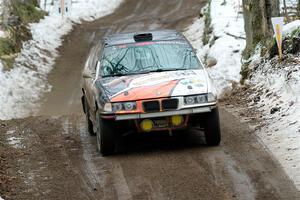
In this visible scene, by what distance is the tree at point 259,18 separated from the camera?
13837mm

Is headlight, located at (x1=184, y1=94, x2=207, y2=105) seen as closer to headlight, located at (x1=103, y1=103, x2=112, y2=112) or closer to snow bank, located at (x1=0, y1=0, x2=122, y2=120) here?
headlight, located at (x1=103, y1=103, x2=112, y2=112)

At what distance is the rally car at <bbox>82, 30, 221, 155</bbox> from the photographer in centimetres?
816

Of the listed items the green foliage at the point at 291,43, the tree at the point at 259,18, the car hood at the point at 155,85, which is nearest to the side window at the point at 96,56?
the car hood at the point at 155,85

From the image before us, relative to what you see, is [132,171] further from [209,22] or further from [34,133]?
[209,22]

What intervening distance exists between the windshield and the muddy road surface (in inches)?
45.3

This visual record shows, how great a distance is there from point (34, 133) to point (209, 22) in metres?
11.9

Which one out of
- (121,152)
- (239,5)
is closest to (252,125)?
(121,152)

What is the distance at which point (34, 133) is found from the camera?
10.8 meters

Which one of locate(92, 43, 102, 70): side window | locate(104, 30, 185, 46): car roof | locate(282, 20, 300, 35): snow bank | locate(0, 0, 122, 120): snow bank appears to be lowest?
locate(0, 0, 122, 120): snow bank

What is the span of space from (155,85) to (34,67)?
14.4 meters

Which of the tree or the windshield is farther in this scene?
the tree

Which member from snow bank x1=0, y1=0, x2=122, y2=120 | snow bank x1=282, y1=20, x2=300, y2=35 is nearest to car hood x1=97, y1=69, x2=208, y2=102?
snow bank x1=282, y1=20, x2=300, y2=35

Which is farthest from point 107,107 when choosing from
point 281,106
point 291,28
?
point 291,28

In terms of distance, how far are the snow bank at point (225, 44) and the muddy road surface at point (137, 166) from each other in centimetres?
348
